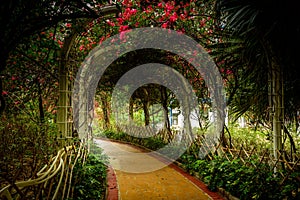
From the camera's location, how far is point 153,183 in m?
6.65

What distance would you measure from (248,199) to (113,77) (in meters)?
8.47

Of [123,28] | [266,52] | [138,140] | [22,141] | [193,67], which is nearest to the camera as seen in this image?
[266,52]

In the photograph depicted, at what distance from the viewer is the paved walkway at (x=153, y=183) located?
5590 mm

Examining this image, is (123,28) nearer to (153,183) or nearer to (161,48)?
(161,48)

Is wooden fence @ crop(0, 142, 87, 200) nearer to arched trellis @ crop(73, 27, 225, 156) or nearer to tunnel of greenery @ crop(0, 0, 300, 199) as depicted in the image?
tunnel of greenery @ crop(0, 0, 300, 199)

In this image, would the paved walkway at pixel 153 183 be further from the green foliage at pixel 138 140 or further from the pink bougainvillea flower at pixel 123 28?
the pink bougainvillea flower at pixel 123 28

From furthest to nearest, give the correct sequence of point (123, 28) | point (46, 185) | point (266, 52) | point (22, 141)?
point (123, 28), point (22, 141), point (266, 52), point (46, 185)

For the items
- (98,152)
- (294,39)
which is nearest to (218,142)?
(98,152)

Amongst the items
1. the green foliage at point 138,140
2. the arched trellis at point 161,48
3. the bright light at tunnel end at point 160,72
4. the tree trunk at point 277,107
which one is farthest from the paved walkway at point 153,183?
the green foliage at point 138,140

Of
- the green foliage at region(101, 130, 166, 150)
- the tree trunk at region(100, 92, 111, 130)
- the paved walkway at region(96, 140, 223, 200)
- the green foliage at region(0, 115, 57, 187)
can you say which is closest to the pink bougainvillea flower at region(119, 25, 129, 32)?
the green foliage at region(0, 115, 57, 187)

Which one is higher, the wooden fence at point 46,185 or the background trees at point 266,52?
the background trees at point 266,52

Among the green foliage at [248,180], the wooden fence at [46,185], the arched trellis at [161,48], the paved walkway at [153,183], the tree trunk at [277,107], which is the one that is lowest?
the paved walkway at [153,183]

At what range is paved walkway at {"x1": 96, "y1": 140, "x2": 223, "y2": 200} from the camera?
5590 mm

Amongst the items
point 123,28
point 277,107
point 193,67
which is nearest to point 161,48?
point 193,67
